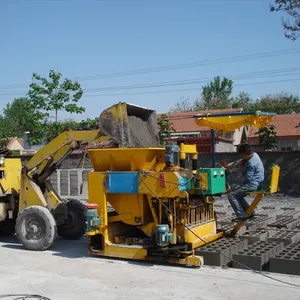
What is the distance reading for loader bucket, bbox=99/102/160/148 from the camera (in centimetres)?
829

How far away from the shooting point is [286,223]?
10547mm

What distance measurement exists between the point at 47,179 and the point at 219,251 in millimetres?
4110

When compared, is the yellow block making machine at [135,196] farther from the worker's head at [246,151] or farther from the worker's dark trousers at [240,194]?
the worker's head at [246,151]

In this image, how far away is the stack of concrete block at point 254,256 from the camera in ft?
24.0

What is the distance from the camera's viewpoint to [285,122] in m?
42.5

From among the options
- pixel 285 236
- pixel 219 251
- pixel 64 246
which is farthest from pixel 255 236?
pixel 64 246

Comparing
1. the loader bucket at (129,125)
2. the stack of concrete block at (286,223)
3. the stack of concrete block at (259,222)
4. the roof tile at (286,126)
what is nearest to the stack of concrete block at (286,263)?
the stack of concrete block at (259,222)

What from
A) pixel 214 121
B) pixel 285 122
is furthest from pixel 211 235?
pixel 285 122

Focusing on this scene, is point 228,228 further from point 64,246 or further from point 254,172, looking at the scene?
point 64,246

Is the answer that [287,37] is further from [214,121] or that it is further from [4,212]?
[4,212]

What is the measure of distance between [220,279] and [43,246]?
372cm

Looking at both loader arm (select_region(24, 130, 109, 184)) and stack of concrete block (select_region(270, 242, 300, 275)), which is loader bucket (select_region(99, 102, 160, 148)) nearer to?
loader arm (select_region(24, 130, 109, 184))

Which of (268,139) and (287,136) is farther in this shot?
(287,136)

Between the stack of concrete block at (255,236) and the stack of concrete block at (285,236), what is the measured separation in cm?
14
